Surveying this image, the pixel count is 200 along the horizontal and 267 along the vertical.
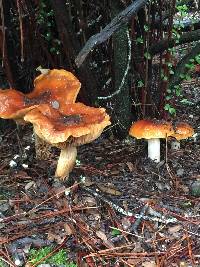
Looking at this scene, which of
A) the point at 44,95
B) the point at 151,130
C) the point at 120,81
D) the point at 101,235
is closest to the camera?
the point at 101,235

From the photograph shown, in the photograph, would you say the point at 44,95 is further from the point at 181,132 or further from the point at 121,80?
the point at 181,132

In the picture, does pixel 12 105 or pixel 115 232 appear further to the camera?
pixel 12 105

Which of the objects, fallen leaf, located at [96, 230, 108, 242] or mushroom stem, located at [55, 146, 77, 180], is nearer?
fallen leaf, located at [96, 230, 108, 242]

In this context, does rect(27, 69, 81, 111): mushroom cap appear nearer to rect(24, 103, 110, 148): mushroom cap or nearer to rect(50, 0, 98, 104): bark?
rect(24, 103, 110, 148): mushroom cap

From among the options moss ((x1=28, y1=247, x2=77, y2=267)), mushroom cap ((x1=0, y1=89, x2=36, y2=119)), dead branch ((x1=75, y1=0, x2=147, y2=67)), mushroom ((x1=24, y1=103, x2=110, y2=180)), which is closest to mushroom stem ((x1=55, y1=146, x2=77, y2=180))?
mushroom ((x1=24, y1=103, x2=110, y2=180))

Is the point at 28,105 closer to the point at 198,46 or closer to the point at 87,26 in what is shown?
the point at 87,26

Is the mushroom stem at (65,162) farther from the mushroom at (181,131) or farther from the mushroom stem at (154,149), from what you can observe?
the mushroom at (181,131)

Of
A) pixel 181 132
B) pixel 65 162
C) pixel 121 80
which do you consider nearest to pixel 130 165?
pixel 181 132
